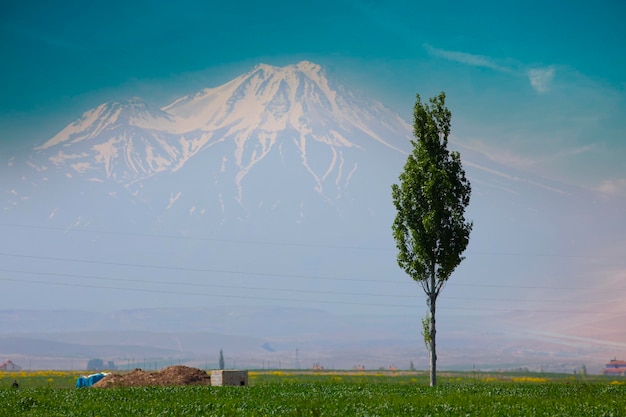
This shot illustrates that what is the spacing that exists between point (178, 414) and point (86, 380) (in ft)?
106

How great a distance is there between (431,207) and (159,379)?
23.4 metres

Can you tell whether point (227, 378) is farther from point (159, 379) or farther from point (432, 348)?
point (432, 348)

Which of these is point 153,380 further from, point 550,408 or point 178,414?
point 550,408

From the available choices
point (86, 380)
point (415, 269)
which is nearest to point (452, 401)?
point (415, 269)

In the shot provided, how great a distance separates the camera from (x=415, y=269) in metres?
51.2

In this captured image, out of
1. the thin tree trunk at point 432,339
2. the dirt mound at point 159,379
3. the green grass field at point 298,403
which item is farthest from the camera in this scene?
the dirt mound at point 159,379

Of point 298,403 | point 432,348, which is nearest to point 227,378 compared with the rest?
point 432,348

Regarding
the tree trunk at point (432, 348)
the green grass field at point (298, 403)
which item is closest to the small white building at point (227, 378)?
the green grass field at point (298, 403)

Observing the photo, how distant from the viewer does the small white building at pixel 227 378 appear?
167 ft

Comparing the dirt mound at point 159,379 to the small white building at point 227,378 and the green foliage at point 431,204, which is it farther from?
the green foliage at point 431,204

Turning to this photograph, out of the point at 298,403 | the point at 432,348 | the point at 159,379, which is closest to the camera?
the point at 298,403

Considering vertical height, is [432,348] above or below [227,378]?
above

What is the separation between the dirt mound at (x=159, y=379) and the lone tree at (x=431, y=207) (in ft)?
58.1

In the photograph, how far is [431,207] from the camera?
169 feet
